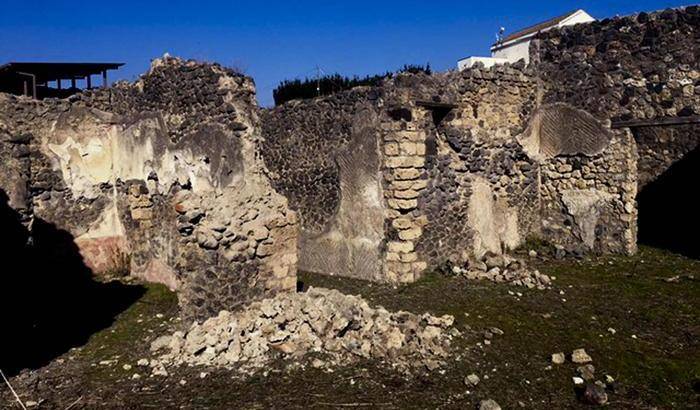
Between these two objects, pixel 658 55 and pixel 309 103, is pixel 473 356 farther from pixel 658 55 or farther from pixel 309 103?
pixel 658 55

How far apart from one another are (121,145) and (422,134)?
181 inches

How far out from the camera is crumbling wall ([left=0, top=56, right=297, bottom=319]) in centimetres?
668

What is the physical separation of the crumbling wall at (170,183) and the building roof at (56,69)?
811 cm

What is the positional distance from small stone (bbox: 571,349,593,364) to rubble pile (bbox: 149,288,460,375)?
1.11 metres

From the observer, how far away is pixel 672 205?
12031 millimetres

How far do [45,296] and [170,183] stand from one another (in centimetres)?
227

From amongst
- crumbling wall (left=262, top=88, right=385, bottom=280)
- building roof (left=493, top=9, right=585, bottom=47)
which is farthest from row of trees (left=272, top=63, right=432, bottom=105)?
building roof (left=493, top=9, right=585, bottom=47)

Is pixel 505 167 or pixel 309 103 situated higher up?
pixel 309 103

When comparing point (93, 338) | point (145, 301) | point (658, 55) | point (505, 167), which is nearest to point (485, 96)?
point (505, 167)

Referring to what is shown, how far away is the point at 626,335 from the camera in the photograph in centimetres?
630

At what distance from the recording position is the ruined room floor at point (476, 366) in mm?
4914

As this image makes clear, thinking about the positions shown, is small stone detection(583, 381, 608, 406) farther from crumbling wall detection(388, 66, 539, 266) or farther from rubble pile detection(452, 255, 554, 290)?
crumbling wall detection(388, 66, 539, 266)

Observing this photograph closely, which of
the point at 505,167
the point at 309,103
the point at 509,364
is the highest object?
the point at 309,103

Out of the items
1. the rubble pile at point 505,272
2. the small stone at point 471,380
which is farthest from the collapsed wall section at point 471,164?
the small stone at point 471,380
